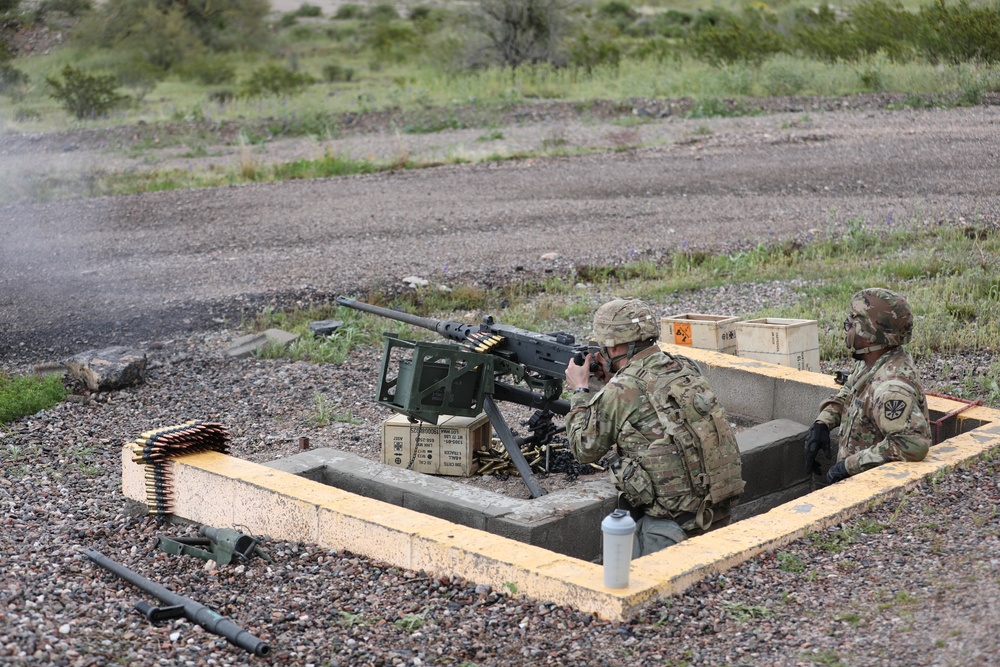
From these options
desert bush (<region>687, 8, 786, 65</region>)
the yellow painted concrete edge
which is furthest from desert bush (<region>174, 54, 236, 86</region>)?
the yellow painted concrete edge

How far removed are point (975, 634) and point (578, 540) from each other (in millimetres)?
2185

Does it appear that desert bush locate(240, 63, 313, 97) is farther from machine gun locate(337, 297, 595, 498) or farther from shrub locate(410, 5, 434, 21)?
machine gun locate(337, 297, 595, 498)

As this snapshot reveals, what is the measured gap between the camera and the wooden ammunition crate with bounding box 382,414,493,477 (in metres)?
7.05

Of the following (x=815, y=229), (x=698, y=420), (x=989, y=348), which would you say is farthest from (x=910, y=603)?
(x=815, y=229)

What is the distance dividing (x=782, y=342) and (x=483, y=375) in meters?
2.18

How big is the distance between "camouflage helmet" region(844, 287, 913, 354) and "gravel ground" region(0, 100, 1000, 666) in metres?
0.74

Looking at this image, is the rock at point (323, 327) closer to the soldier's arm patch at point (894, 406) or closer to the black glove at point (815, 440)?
the black glove at point (815, 440)

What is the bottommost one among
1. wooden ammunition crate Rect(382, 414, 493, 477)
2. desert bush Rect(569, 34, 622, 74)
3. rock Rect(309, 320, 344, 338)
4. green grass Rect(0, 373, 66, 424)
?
green grass Rect(0, 373, 66, 424)

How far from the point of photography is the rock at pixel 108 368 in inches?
368

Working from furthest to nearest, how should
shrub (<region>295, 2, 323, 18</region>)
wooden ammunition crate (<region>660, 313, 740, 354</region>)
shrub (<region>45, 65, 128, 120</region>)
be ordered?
shrub (<region>295, 2, 323, 18</region>) < shrub (<region>45, 65, 128, 120</region>) < wooden ammunition crate (<region>660, 313, 740, 354</region>)

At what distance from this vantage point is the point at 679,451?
18.7 feet

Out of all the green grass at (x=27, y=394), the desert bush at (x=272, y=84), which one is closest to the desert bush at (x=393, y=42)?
the desert bush at (x=272, y=84)

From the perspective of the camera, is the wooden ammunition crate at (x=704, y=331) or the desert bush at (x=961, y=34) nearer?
the wooden ammunition crate at (x=704, y=331)

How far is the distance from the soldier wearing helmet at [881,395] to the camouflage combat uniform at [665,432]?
2.52ft
